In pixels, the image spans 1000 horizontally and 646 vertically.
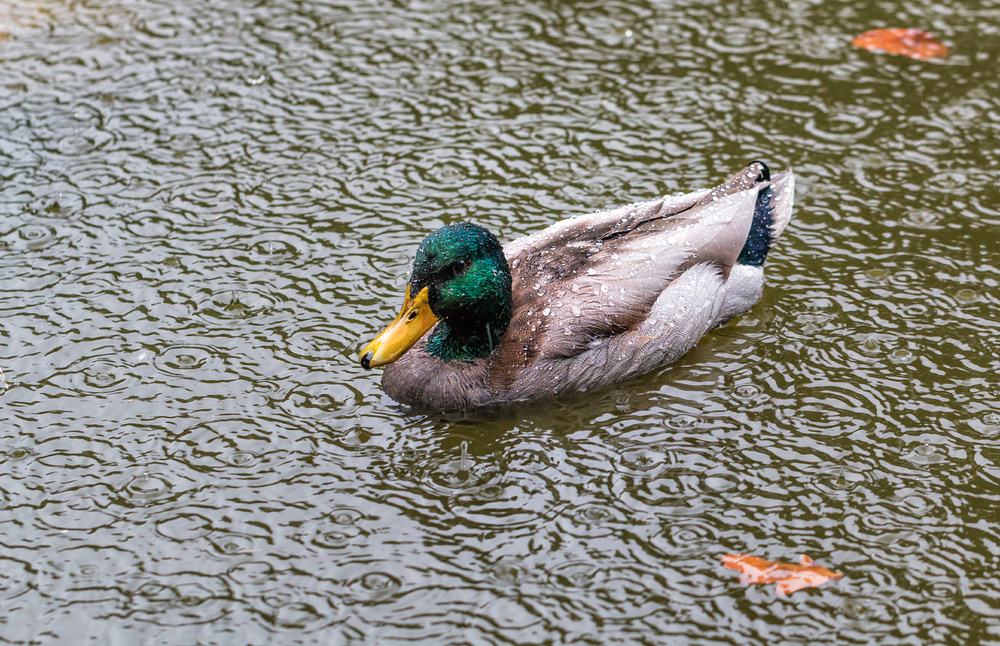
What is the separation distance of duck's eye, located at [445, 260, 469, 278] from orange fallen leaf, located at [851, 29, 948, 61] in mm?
6151

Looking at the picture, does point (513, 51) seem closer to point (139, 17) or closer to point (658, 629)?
point (139, 17)

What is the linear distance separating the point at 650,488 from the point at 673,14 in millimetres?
6910

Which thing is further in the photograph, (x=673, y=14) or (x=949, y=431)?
(x=673, y=14)

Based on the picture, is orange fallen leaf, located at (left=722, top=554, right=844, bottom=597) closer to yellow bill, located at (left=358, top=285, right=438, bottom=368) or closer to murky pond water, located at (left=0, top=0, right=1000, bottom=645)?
murky pond water, located at (left=0, top=0, right=1000, bottom=645)

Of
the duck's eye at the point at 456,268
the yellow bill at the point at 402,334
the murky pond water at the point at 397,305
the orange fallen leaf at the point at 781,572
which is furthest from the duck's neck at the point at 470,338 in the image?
the orange fallen leaf at the point at 781,572

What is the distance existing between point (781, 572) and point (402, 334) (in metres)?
2.71

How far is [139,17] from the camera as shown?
11797mm

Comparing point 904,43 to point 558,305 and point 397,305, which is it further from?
point 397,305

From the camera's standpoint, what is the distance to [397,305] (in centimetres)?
794

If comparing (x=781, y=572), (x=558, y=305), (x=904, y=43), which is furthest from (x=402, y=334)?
(x=904, y=43)

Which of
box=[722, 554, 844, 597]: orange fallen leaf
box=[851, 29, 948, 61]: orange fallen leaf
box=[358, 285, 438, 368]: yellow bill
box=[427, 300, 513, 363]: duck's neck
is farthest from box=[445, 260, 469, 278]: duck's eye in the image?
box=[851, 29, 948, 61]: orange fallen leaf

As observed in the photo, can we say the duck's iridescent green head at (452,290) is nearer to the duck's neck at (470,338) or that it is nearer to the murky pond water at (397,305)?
the duck's neck at (470,338)

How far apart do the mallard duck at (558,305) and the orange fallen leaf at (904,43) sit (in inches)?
172

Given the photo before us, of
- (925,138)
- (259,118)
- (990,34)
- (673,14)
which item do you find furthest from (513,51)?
(990,34)
